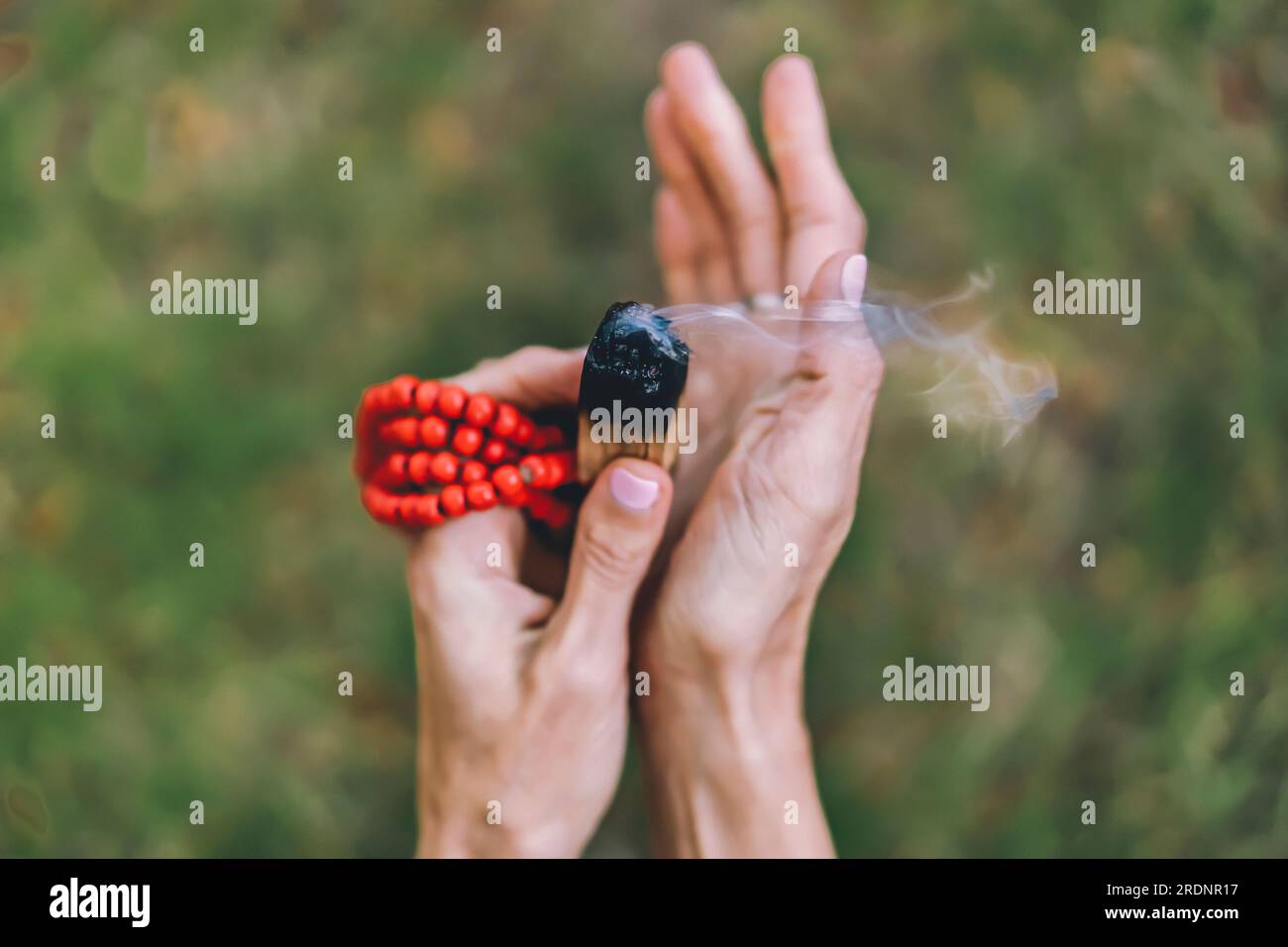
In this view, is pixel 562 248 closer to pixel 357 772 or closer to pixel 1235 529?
pixel 357 772

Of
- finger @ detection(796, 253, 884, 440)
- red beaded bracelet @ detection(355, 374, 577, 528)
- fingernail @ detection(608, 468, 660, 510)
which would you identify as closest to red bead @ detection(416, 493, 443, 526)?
red beaded bracelet @ detection(355, 374, 577, 528)

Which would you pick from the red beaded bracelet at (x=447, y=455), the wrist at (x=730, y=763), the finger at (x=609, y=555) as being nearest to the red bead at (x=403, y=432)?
the red beaded bracelet at (x=447, y=455)

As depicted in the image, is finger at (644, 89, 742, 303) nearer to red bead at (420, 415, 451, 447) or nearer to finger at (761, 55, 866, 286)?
finger at (761, 55, 866, 286)

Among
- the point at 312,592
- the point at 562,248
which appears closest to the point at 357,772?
the point at 312,592

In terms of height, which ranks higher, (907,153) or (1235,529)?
(907,153)

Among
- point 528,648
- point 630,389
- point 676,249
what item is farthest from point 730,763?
point 676,249

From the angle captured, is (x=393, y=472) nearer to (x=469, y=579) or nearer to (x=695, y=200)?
(x=469, y=579)
